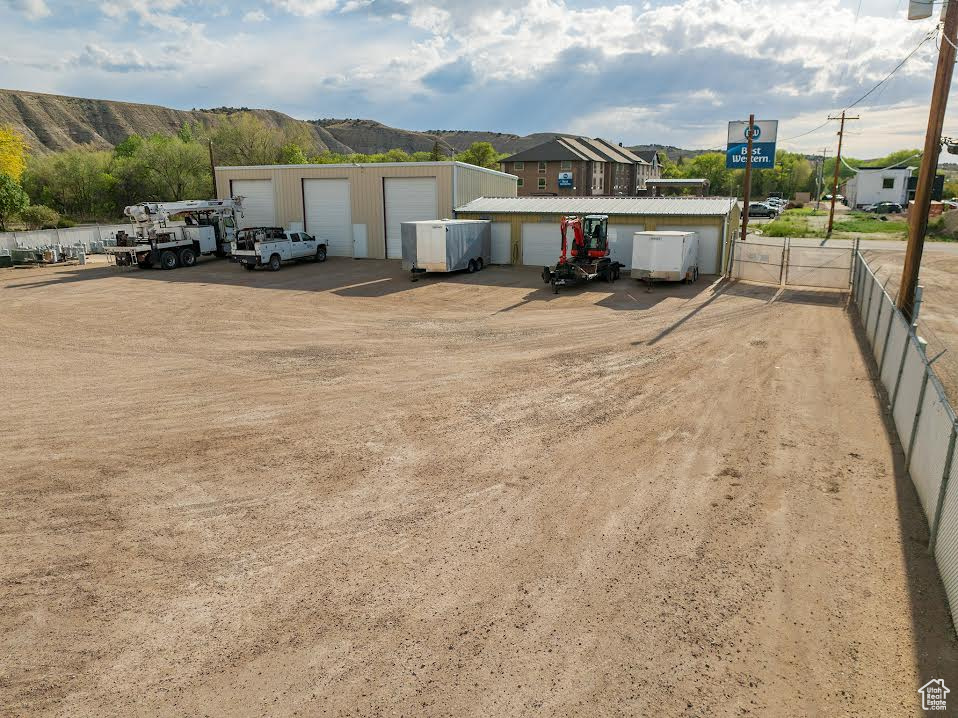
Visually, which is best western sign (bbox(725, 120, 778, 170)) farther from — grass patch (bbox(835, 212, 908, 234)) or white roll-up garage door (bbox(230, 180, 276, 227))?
grass patch (bbox(835, 212, 908, 234))

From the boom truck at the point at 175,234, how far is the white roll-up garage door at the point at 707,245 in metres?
25.3

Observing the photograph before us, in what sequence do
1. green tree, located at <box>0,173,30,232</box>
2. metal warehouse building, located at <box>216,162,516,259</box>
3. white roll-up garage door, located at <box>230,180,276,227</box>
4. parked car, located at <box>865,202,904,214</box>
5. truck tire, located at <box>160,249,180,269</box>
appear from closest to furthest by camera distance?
truck tire, located at <box>160,249,180,269</box>
metal warehouse building, located at <box>216,162,516,259</box>
white roll-up garage door, located at <box>230,180,276,227</box>
green tree, located at <box>0,173,30,232</box>
parked car, located at <box>865,202,904,214</box>

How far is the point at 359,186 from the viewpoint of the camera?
36.6m

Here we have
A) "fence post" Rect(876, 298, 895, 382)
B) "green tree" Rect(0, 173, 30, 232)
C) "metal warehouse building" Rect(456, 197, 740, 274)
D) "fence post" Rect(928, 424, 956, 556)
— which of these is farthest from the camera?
"green tree" Rect(0, 173, 30, 232)

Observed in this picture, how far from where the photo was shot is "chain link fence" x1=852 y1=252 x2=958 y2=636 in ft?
21.4

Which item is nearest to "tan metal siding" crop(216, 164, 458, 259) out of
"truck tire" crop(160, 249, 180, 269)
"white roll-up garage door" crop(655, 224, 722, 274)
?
"truck tire" crop(160, 249, 180, 269)

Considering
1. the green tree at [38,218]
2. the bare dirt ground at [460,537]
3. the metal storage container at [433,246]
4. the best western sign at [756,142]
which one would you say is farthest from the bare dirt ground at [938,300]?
the green tree at [38,218]

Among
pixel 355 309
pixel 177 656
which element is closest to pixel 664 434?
pixel 177 656

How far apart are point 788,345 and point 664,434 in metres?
8.11

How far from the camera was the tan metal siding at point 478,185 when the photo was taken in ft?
116

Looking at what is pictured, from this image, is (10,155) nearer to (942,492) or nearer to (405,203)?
(405,203)

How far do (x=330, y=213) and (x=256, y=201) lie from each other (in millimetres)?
5516

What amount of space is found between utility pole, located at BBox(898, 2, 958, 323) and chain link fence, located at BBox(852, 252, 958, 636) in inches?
55.3

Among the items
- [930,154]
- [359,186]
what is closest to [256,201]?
[359,186]
